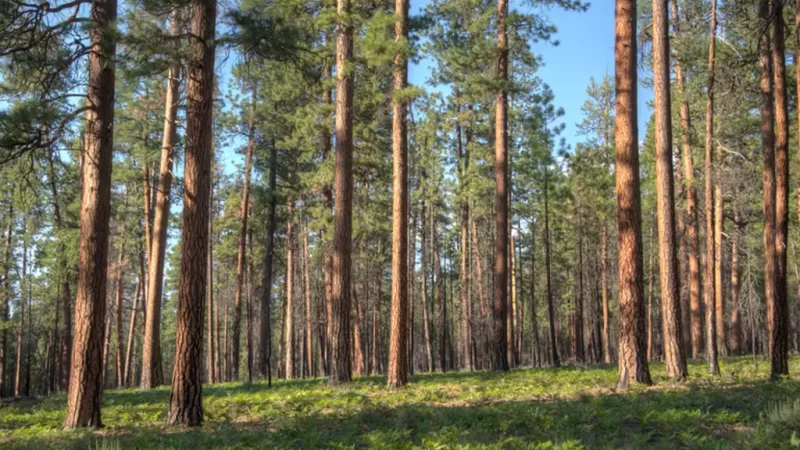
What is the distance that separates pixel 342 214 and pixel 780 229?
31.3 ft

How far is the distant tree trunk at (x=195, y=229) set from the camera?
8672 mm

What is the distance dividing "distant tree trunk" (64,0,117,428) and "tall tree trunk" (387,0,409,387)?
6.21m

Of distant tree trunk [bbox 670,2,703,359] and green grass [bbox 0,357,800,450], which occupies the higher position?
distant tree trunk [bbox 670,2,703,359]

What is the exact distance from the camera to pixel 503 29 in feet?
60.7

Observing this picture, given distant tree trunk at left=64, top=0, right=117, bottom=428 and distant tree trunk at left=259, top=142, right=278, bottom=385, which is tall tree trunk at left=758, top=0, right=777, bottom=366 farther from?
distant tree trunk at left=64, top=0, right=117, bottom=428

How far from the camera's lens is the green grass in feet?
22.4

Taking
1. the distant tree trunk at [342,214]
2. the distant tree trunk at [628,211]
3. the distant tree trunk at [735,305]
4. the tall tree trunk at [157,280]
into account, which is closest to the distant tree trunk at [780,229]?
the distant tree trunk at [628,211]

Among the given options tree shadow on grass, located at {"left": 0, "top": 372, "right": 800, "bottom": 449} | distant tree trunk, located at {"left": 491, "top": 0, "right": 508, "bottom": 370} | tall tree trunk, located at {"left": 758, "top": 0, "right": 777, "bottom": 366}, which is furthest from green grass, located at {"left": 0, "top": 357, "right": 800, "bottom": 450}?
distant tree trunk, located at {"left": 491, "top": 0, "right": 508, "bottom": 370}

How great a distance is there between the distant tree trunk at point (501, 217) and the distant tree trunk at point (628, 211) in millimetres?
6406

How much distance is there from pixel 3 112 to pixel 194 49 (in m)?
2.86

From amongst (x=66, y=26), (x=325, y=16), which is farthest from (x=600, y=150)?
(x=66, y=26)

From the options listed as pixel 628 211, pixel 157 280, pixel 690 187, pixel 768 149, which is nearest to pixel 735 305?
pixel 690 187

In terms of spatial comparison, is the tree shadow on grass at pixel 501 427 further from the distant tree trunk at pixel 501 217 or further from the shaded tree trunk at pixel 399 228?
the distant tree trunk at pixel 501 217

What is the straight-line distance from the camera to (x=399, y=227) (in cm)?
1397
